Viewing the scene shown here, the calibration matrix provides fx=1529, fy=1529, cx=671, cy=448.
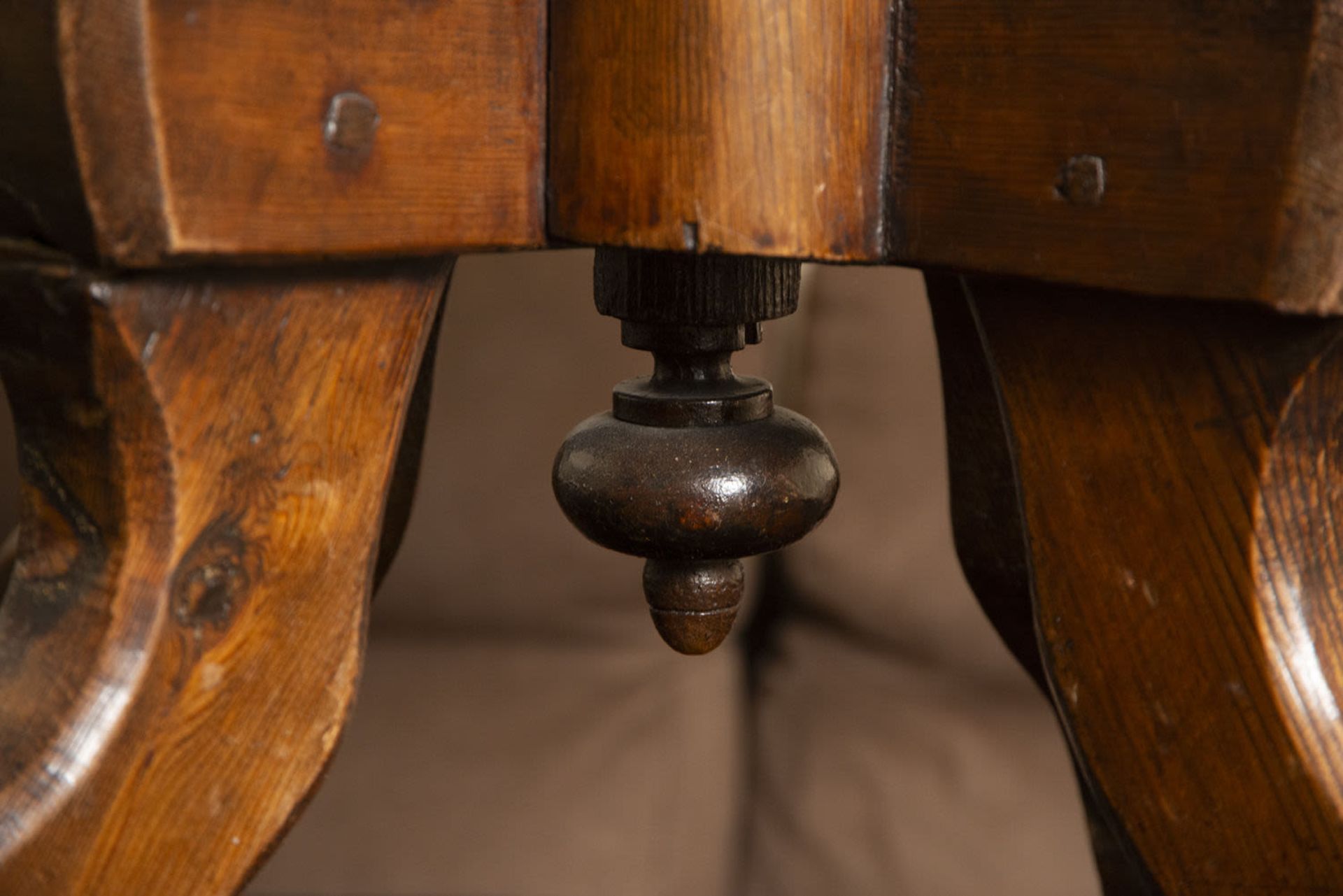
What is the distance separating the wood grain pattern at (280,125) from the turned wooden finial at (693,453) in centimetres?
12

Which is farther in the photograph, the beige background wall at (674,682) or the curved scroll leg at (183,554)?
the beige background wall at (674,682)

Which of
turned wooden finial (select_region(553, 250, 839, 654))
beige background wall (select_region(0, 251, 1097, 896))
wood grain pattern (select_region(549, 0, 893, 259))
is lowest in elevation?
beige background wall (select_region(0, 251, 1097, 896))

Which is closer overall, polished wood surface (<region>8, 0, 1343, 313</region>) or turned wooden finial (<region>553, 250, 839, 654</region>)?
polished wood surface (<region>8, 0, 1343, 313</region>)

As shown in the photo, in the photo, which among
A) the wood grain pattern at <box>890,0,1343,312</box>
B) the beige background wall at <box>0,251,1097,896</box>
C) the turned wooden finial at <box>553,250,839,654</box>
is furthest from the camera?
the beige background wall at <box>0,251,1097,896</box>

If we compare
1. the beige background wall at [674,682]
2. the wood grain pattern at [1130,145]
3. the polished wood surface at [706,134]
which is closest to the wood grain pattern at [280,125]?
the polished wood surface at [706,134]

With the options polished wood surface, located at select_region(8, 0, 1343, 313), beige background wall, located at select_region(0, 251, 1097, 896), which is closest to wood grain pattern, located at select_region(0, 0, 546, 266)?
polished wood surface, located at select_region(8, 0, 1343, 313)

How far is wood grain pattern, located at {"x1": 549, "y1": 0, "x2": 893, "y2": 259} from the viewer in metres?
0.41

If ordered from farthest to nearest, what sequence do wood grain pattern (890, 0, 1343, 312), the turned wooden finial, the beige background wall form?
the beige background wall → the turned wooden finial → wood grain pattern (890, 0, 1343, 312)

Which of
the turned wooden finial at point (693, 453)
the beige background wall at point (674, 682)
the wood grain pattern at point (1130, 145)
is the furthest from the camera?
the beige background wall at point (674, 682)

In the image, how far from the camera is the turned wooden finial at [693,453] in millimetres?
550

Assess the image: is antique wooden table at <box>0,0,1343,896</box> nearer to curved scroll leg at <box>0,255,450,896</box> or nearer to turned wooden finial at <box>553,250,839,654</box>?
curved scroll leg at <box>0,255,450,896</box>

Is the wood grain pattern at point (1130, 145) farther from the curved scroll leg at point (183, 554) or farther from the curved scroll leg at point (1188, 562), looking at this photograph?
the curved scroll leg at point (183, 554)

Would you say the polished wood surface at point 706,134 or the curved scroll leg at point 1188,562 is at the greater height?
the polished wood surface at point 706,134

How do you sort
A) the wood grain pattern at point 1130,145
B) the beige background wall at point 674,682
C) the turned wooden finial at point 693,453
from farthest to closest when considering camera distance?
the beige background wall at point 674,682 < the turned wooden finial at point 693,453 < the wood grain pattern at point 1130,145
